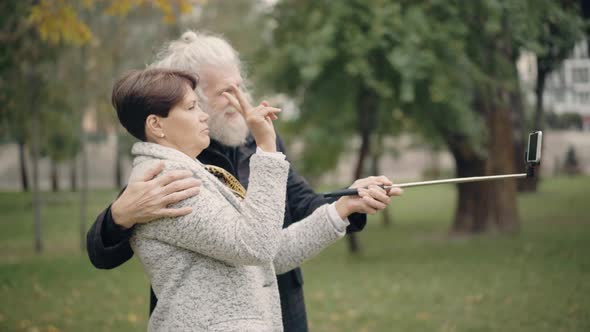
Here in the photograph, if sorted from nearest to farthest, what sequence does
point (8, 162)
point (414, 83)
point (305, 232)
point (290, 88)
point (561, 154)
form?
1. point (305, 232)
2. point (414, 83)
3. point (290, 88)
4. point (561, 154)
5. point (8, 162)

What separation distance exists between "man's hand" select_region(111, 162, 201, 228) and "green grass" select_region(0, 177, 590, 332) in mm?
4628

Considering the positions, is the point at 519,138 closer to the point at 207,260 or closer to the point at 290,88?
the point at 290,88

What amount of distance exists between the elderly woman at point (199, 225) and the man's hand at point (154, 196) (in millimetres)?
29

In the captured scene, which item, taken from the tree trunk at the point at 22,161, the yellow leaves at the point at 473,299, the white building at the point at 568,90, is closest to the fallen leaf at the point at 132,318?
the yellow leaves at the point at 473,299

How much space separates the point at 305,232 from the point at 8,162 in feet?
121

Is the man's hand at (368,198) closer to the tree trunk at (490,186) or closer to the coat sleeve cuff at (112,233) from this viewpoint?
the coat sleeve cuff at (112,233)

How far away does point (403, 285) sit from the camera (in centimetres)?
837

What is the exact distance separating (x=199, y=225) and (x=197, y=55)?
97 centimetres

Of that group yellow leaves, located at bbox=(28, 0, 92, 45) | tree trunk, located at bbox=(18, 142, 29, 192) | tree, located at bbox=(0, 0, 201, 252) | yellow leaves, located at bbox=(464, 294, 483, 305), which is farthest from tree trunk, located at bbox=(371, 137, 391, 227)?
tree trunk, located at bbox=(18, 142, 29, 192)

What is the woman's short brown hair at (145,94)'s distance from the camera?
6.57 feet

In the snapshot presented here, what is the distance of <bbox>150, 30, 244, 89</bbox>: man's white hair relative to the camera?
8.64 feet

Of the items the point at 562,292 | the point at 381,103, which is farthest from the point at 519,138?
the point at 562,292

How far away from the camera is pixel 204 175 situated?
6.59ft

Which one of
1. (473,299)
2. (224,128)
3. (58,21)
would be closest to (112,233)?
(224,128)
